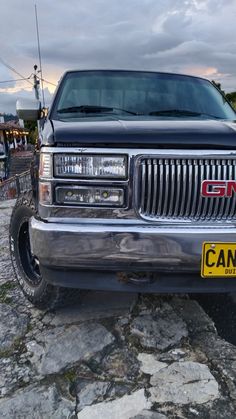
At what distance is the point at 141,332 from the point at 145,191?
1039 mm

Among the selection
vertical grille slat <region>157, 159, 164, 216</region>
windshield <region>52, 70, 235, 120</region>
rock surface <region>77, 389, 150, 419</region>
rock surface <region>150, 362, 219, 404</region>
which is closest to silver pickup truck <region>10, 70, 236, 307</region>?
vertical grille slat <region>157, 159, 164, 216</region>

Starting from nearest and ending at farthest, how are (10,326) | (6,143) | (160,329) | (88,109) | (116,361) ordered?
(116,361), (160,329), (10,326), (88,109), (6,143)

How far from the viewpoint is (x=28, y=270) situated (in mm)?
3350

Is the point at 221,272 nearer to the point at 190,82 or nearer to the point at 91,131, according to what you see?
the point at 91,131

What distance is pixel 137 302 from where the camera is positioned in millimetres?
3146

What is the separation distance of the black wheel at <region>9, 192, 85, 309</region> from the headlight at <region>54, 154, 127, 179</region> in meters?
0.57

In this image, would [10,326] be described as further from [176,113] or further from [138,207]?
[176,113]

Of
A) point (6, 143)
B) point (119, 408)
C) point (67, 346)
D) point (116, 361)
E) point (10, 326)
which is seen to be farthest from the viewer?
point (6, 143)

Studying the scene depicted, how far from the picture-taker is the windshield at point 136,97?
329 centimetres

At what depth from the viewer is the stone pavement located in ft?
6.82

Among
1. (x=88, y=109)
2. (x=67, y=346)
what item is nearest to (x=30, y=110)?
(x=88, y=109)

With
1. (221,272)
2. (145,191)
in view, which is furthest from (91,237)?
(221,272)

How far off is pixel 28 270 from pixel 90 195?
4.41ft

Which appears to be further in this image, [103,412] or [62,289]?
[62,289]
